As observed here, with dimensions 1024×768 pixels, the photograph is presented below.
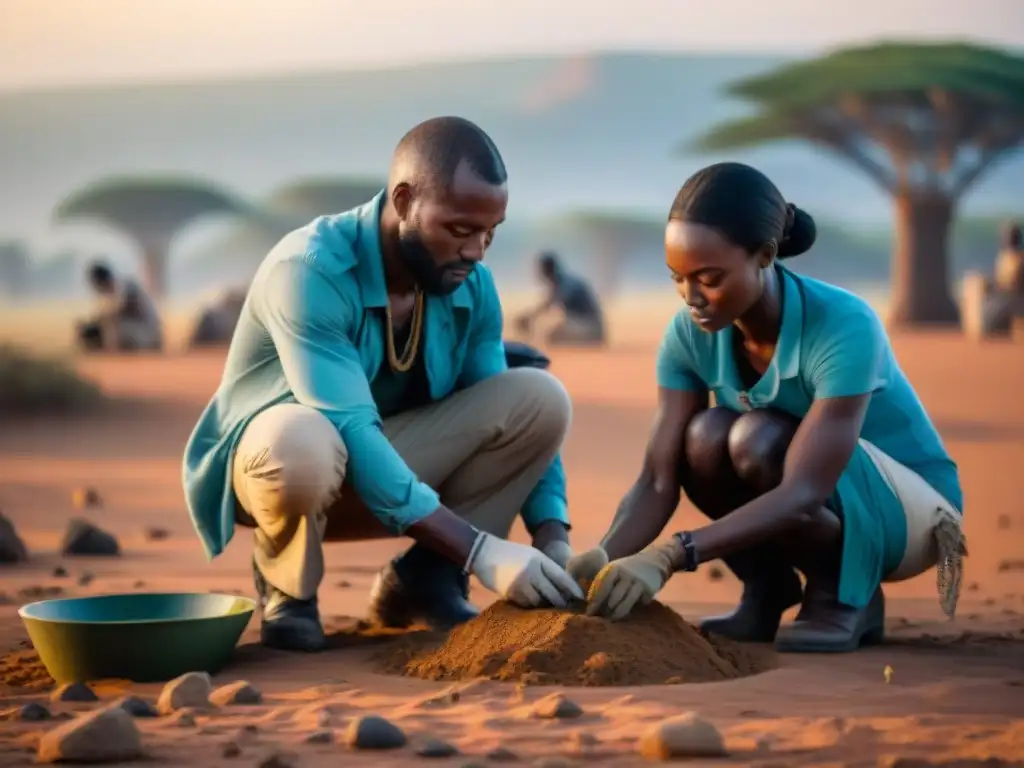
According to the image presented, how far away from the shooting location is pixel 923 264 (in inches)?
992

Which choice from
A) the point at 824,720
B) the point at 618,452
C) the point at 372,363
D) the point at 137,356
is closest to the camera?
the point at 824,720

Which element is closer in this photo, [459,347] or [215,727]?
[215,727]

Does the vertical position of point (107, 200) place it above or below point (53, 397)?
above

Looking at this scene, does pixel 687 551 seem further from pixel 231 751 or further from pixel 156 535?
pixel 156 535

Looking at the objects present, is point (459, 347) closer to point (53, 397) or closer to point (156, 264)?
point (53, 397)

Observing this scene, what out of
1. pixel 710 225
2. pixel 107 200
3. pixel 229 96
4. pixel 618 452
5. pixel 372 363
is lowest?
pixel 618 452

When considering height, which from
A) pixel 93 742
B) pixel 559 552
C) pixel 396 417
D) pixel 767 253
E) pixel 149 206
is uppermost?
pixel 149 206

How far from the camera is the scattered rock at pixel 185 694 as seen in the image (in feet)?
11.3

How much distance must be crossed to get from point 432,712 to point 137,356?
1542cm

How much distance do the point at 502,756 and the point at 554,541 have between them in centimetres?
154

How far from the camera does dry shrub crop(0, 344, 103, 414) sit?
13.4 metres

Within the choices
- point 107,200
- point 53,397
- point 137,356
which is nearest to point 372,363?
point 53,397

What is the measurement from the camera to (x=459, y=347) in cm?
458

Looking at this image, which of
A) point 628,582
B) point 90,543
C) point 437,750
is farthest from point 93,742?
point 90,543
